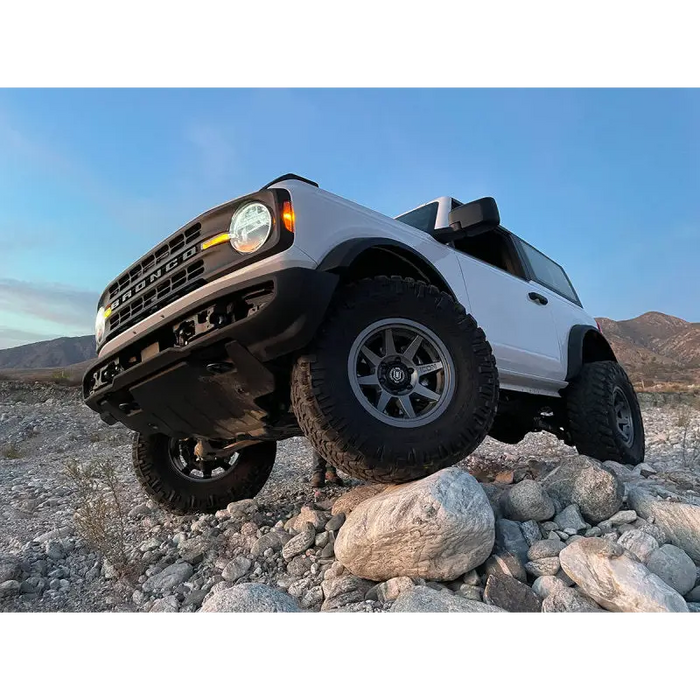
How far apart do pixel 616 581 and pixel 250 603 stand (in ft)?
4.37

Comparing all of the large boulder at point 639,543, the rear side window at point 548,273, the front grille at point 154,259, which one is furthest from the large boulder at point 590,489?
the front grille at point 154,259

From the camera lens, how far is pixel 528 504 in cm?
244

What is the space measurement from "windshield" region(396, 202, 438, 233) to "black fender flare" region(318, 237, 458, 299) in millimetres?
862

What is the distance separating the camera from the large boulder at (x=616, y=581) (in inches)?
63.6

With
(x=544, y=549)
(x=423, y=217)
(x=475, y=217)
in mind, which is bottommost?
(x=544, y=549)

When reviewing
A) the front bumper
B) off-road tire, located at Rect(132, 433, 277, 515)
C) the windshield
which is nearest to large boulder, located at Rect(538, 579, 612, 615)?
the front bumper

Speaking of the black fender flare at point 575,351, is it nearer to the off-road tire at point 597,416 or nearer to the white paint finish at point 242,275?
the off-road tire at point 597,416

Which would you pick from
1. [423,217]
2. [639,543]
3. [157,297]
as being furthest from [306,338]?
[423,217]

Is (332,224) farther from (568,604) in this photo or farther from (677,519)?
(677,519)

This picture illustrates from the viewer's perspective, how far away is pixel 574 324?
4.52 meters

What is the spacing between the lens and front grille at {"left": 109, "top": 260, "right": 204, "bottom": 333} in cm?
228
